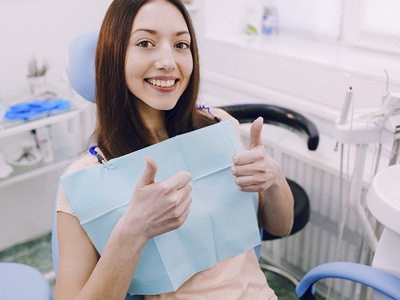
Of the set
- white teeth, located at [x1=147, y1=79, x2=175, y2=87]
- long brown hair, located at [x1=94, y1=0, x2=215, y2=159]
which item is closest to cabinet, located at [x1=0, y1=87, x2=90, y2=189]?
long brown hair, located at [x1=94, y1=0, x2=215, y2=159]

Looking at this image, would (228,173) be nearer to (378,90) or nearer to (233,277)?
(233,277)

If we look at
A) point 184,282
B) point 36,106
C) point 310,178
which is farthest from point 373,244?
point 36,106

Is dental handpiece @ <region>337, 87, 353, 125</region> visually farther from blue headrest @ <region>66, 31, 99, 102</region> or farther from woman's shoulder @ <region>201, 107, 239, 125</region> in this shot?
blue headrest @ <region>66, 31, 99, 102</region>

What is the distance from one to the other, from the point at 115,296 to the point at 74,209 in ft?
0.65

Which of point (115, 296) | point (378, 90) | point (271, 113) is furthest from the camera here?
point (271, 113)

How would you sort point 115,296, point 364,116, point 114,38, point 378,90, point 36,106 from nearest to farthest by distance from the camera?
point 115,296, point 114,38, point 364,116, point 378,90, point 36,106

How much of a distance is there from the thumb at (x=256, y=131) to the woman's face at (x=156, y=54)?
0.20 m

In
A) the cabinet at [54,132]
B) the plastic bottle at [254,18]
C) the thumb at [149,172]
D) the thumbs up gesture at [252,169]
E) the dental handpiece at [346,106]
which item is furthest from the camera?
the plastic bottle at [254,18]

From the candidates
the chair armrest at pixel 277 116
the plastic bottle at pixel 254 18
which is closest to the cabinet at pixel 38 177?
the chair armrest at pixel 277 116

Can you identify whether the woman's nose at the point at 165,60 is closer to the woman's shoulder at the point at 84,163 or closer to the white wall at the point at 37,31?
the woman's shoulder at the point at 84,163

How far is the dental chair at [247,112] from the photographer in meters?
1.14

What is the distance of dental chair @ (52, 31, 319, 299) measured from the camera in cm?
114

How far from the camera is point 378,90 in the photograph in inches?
59.6

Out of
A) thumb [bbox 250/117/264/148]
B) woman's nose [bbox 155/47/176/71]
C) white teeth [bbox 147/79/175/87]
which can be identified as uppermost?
woman's nose [bbox 155/47/176/71]
